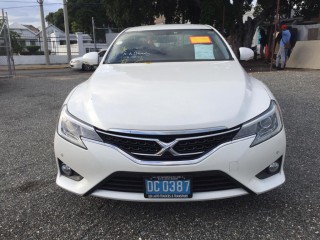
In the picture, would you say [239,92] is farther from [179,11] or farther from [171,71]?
[179,11]

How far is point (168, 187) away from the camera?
2.30 metres

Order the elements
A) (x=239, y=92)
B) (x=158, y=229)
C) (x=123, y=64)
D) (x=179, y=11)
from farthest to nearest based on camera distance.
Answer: (x=179, y=11)
(x=123, y=64)
(x=239, y=92)
(x=158, y=229)

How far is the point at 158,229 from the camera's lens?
98.1 inches

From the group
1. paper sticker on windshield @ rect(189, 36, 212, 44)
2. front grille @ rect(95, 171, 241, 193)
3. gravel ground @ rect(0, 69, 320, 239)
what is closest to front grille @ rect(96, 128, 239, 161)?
front grille @ rect(95, 171, 241, 193)

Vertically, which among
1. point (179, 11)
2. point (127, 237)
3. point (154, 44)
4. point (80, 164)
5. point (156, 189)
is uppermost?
point (179, 11)

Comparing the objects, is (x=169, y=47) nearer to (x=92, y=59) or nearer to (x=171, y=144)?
(x=92, y=59)

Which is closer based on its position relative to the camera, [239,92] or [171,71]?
[239,92]

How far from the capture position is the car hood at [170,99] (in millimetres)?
2316

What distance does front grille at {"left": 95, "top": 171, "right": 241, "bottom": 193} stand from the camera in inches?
89.2

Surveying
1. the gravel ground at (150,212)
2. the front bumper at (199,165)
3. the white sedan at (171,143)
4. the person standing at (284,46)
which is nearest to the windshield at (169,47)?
the white sedan at (171,143)

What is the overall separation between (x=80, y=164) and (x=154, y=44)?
2147 millimetres

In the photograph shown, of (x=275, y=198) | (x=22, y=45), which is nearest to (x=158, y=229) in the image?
(x=275, y=198)

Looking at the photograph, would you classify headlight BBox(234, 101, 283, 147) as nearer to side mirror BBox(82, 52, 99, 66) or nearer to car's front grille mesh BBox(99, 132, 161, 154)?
car's front grille mesh BBox(99, 132, 161, 154)

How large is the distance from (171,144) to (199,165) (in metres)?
0.23
